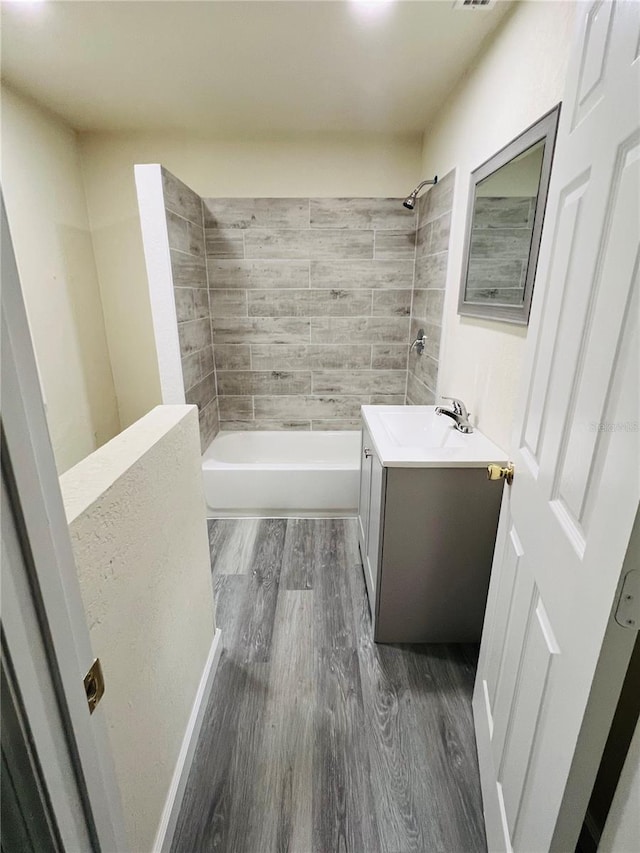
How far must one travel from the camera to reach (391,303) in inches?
124

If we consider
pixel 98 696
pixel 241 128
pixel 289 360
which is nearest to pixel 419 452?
pixel 98 696

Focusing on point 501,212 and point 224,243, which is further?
point 224,243

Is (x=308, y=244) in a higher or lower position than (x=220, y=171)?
lower

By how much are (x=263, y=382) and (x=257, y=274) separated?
2.78 ft

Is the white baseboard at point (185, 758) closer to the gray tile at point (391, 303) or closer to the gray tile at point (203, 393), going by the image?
the gray tile at point (203, 393)

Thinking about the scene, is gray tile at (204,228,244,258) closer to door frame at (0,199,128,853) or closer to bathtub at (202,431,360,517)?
bathtub at (202,431,360,517)

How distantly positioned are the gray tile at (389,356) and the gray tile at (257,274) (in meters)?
0.77

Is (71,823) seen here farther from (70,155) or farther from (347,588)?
(70,155)

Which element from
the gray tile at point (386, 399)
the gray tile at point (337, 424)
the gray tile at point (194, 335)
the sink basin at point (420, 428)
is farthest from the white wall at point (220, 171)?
the sink basin at point (420, 428)

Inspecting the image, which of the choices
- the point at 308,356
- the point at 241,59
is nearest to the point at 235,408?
the point at 308,356

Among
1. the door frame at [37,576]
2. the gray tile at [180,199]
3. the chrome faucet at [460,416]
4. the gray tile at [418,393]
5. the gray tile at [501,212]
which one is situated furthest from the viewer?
the gray tile at [418,393]

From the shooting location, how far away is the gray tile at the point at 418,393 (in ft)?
8.61

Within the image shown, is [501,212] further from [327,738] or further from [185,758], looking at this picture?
[185,758]

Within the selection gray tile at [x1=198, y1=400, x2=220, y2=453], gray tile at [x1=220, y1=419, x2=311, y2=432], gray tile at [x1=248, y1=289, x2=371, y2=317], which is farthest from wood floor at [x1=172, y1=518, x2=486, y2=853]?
gray tile at [x1=248, y1=289, x2=371, y2=317]
